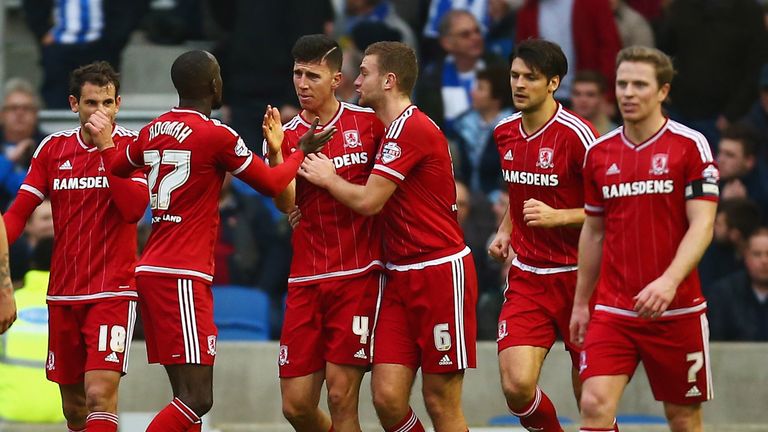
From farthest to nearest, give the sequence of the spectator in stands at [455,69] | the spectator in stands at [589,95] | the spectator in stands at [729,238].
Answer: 1. the spectator in stands at [455,69]
2. the spectator in stands at [589,95]
3. the spectator in stands at [729,238]

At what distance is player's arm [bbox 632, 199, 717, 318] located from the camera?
8.12 metres

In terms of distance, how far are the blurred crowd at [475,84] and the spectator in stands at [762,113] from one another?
1 cm

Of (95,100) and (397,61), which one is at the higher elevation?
(397,61)

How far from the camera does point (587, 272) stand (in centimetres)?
863

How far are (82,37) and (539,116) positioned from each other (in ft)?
19.9

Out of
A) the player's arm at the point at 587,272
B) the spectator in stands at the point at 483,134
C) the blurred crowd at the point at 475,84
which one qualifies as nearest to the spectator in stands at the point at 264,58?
the blurred crowd at the point at 475,84

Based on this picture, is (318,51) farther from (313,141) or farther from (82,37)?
(82,37)

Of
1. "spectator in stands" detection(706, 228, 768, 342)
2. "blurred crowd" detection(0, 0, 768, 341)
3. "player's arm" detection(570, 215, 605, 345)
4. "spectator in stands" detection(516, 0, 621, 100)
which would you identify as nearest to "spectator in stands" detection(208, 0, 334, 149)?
"blurred crowd" detection(0, 0, 768, 341)

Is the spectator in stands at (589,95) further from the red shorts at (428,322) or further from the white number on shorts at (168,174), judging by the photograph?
the white number on shorts at (168,174)

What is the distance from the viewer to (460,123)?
13.8 m

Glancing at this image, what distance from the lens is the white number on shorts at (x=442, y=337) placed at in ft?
30.6

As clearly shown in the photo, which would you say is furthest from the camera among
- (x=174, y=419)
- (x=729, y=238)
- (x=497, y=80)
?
(x=497, y=80)

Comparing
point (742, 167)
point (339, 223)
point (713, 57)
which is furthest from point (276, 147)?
point (713, 57)

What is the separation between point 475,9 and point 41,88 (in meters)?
3.85
